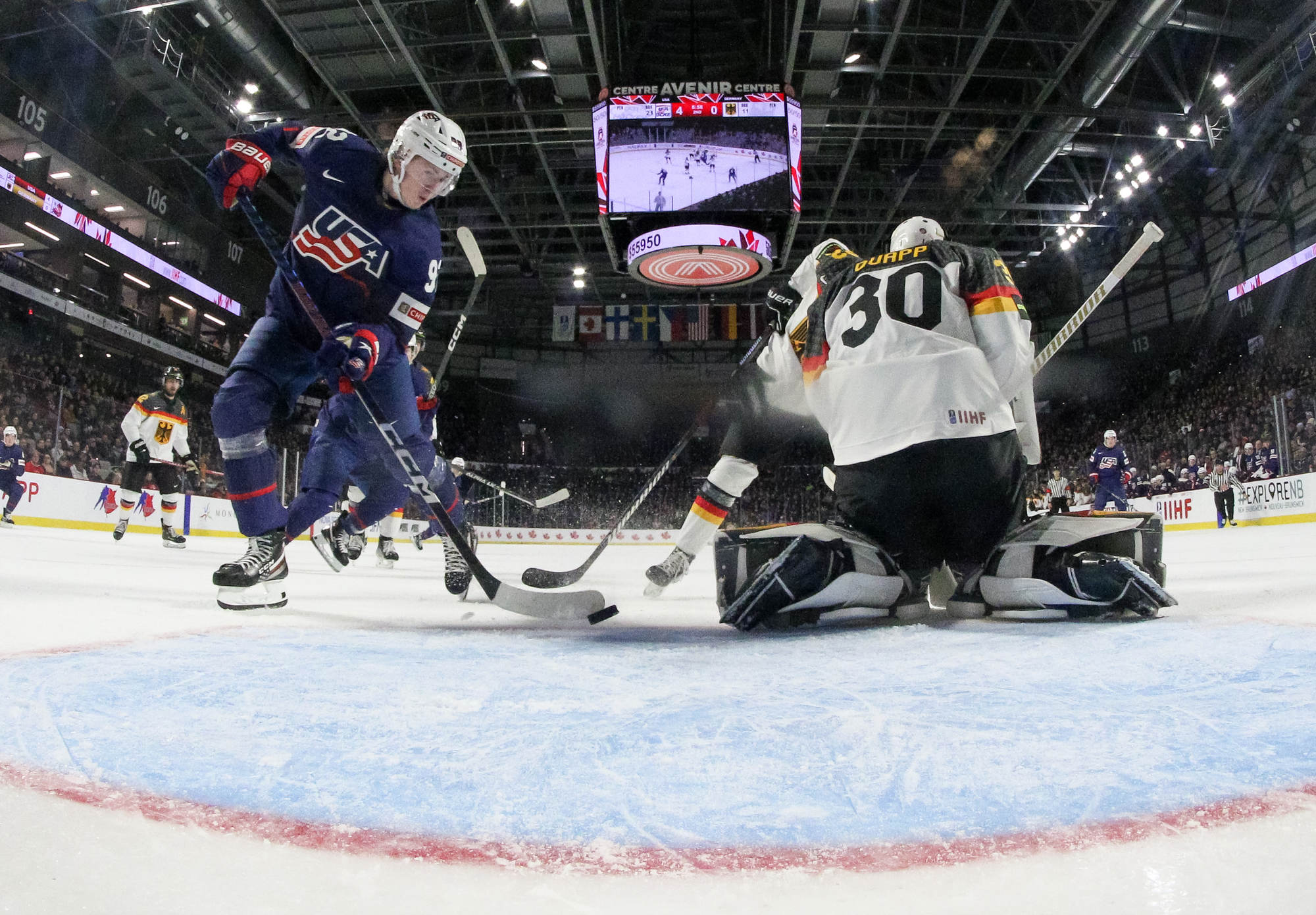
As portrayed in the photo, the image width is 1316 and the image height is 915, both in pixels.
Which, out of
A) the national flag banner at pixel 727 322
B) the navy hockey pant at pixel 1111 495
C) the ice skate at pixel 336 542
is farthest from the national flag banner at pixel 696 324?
the ice skate at pixel 336 542

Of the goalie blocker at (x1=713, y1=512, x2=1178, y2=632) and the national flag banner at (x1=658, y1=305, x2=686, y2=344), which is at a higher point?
the national flag banner at (x1=658, y1=305, x2=686, y2=344)

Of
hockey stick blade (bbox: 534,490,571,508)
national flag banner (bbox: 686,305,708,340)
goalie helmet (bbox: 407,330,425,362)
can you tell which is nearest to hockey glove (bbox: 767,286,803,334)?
goalie helmet (bbox: 407,330,425,362)

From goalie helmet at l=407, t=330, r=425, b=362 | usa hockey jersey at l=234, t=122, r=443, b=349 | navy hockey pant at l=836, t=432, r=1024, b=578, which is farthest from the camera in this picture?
goalie helmet at l=407, t=330, r=425, b=362

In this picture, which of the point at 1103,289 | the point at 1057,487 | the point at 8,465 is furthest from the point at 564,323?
the point at 1103,289

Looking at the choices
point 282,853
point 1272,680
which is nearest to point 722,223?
point 1272,680

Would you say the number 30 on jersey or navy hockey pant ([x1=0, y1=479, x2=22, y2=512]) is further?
navy hockey pant ([x1=0, y1=479, x2=22, y2=512])

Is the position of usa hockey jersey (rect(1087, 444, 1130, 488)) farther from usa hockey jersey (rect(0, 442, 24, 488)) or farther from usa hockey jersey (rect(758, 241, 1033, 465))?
usa hockey jersey (rect(0, 442, 24, 488))

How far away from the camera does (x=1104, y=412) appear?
59.6 feet

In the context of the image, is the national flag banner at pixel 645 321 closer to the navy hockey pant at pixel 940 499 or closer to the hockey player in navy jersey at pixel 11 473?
the hockey player in navy jersey at pixel 11 473

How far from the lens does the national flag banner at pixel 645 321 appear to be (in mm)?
17047

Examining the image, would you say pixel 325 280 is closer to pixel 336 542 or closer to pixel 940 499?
pixel 336 542

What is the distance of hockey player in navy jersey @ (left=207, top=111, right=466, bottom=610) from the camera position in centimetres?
230

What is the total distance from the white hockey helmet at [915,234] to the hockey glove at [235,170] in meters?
1.95

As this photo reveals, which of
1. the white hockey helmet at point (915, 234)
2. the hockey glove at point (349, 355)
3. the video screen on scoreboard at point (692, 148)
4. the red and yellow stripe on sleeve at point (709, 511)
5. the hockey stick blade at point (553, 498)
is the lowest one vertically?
the red and yellow stripe on sleeve at point (709, 511)
